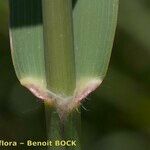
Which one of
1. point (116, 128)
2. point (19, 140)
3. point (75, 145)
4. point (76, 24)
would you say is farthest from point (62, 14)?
point (116, 128)

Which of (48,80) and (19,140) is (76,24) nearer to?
(48,80)

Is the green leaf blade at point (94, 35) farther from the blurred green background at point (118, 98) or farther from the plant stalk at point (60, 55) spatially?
the blurred green background at point (118, 98)

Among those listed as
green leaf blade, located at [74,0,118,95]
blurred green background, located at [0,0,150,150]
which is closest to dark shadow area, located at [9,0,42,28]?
green leaf blade, located at [74,0,118,95]

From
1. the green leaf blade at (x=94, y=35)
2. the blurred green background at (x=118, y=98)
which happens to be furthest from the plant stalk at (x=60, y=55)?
the blurred green background at (x=118, y=98)

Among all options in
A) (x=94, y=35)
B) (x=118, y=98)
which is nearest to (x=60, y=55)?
(x=94, y=35)

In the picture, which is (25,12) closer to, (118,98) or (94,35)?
(94,35)

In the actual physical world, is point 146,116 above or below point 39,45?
below
